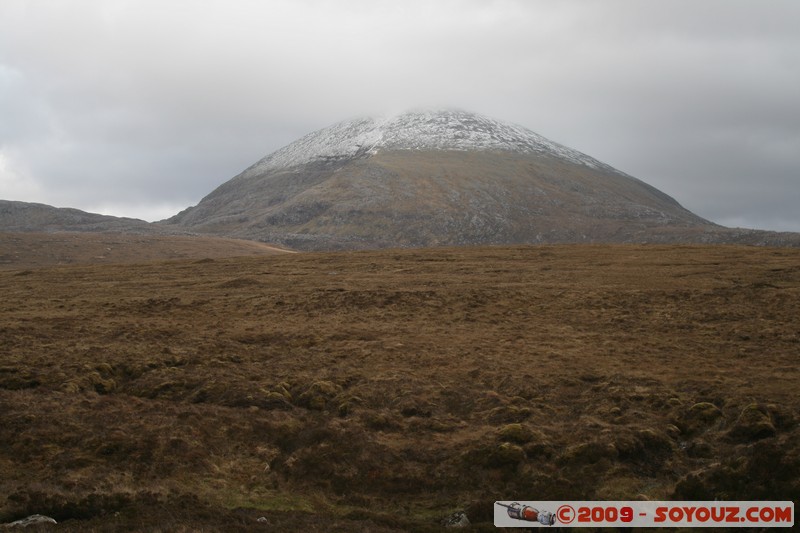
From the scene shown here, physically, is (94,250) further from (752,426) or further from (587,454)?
(752,426)

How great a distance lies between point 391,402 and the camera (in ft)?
79.2

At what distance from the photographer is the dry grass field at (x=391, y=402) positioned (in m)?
15.9

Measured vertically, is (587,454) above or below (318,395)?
below

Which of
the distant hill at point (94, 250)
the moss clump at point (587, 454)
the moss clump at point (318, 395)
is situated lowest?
the moss clump at point (587, 454)

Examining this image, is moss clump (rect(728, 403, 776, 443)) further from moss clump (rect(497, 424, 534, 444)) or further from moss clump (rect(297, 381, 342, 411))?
moss clump (rect(297, 381, 342, 411))

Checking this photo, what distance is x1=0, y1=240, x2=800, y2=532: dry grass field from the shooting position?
15.9 meters

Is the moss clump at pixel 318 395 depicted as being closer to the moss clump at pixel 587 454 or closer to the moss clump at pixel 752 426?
the moss clump at pixel 587 454

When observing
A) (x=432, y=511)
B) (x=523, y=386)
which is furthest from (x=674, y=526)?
(x=523, y=386)

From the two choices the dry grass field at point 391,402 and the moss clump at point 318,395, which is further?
the moss clump at point 318,395

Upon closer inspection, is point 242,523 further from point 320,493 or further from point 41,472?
point 41,472

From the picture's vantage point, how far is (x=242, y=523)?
14.2 meters

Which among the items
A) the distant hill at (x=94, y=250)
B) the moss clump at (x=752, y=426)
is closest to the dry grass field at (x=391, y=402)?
the moss clump at (x=752, y=426)

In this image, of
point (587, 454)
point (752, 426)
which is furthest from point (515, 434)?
point (752, 426)

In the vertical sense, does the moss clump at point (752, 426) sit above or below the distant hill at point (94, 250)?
below
